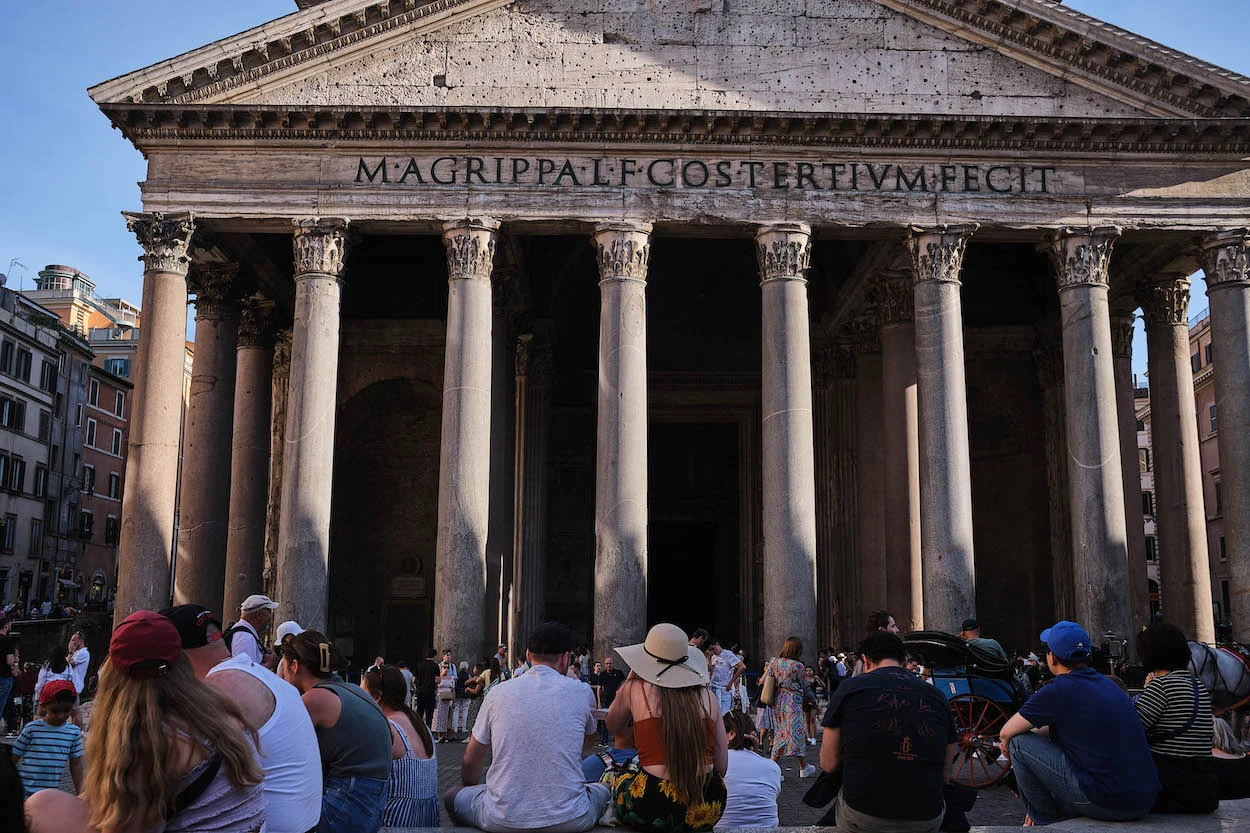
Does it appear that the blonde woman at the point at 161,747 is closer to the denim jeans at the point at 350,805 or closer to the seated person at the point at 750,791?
the denim jeans at the point at 350,805

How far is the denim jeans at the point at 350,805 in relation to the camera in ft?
17.2

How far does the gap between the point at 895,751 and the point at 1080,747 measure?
1.25 meters

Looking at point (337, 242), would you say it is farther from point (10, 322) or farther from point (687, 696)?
point (10, 322)

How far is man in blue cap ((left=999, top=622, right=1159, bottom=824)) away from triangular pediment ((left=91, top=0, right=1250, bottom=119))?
611 inches

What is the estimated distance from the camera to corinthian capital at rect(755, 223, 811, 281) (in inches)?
789

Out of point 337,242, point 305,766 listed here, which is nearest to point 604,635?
point 337,242

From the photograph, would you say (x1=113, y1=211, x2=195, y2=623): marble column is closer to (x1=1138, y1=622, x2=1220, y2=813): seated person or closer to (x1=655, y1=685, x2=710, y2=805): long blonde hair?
(x1=655, y1=685, x2=710, y2=805): long blonde hair

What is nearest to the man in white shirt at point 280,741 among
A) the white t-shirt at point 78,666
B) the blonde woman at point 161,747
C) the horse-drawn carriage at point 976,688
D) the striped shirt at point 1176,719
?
the blonde woman at point 161,747

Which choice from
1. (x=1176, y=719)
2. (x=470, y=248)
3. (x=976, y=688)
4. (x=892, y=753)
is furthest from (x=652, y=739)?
(x=470, y=248)

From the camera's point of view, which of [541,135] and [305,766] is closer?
[305,766]

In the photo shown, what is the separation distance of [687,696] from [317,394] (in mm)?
15438

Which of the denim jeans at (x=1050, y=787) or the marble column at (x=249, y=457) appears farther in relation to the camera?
the marble column at (x=249, y=457)

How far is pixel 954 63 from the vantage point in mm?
20828

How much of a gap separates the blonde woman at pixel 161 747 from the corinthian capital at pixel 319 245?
17.1 m
